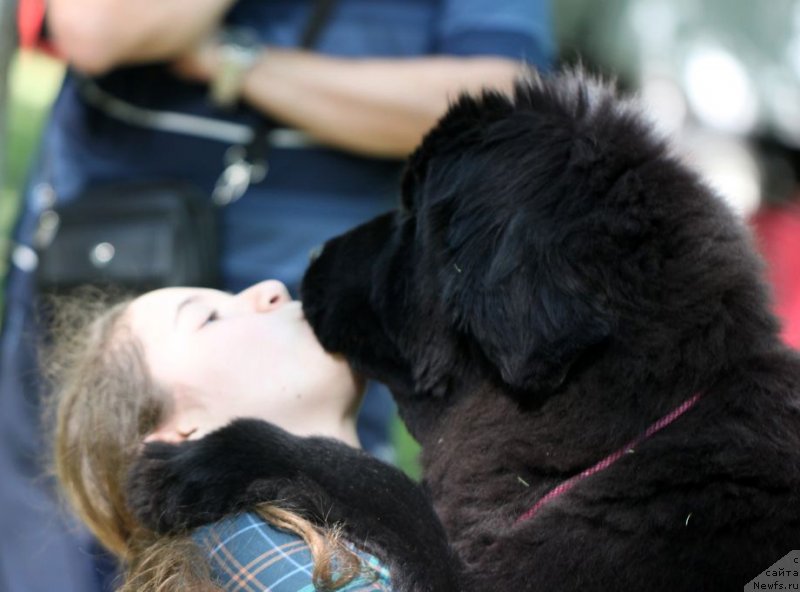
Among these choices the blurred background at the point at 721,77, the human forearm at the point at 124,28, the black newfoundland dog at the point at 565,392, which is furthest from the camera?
the blurred background at the point at 721,77

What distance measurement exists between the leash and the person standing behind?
1258 millimetres

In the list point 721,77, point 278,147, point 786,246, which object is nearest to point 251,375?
point 278,147

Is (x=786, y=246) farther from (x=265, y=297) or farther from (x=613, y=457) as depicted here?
(x=613, y=457)

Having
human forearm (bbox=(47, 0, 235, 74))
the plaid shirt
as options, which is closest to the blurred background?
human forearm (bbox=(47, 0, 235, 74))

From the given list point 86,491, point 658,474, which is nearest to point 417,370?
point 658,474

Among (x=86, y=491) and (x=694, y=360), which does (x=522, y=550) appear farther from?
(x=86, y=491)

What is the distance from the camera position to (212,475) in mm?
1880

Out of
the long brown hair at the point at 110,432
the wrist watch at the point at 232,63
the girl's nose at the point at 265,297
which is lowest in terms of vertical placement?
the long brown hair at the point at 110,432

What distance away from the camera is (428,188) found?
6.64 feet

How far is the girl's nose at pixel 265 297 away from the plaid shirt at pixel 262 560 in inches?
23.0

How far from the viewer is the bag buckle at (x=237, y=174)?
285 centimetres

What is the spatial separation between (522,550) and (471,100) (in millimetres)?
871

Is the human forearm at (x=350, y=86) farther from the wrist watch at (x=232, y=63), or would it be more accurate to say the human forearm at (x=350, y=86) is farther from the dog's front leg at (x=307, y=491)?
the dog's front leg at (x=307, y=491)

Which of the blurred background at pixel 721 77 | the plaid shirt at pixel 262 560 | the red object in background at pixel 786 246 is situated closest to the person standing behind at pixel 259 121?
the plaid shirt at pixel 262 560
